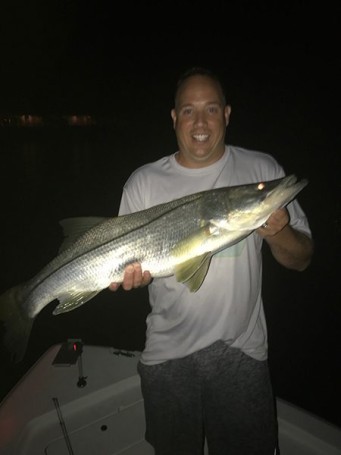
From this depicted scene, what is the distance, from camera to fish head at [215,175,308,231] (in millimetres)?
2230

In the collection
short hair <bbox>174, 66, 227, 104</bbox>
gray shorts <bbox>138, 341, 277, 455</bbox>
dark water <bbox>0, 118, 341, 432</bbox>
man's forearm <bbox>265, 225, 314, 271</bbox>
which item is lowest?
dark water <bbox>0, 118, 341, 432</bbox>

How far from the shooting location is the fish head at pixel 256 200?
2230 mm

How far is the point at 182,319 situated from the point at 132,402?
137 cm

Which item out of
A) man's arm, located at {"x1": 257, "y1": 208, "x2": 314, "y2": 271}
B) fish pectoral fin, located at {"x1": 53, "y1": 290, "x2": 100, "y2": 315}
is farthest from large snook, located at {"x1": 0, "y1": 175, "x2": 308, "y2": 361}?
man's arm, located at {"x1": 257, "y1": 208, "x2": 314, "y2": 271}

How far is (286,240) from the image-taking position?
7.36 ft

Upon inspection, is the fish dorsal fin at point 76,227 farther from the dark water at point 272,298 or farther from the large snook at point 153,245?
the dark water at point 272,298

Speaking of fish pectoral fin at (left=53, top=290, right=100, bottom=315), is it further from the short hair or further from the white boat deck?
the short hair

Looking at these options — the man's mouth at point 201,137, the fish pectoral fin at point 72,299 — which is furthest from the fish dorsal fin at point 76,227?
the man's mouth at point 201,137

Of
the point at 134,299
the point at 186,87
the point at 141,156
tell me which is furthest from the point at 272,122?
the point at 186,87

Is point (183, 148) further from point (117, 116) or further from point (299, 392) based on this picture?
point (117, 116)

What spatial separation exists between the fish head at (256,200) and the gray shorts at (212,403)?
83cm

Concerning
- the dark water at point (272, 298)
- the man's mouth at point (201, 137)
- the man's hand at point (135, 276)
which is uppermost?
the man's mouth at point (201, 137)

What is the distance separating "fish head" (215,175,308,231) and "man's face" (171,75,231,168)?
1.06 feet

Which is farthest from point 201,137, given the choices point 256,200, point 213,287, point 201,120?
Answer: point 213,287
